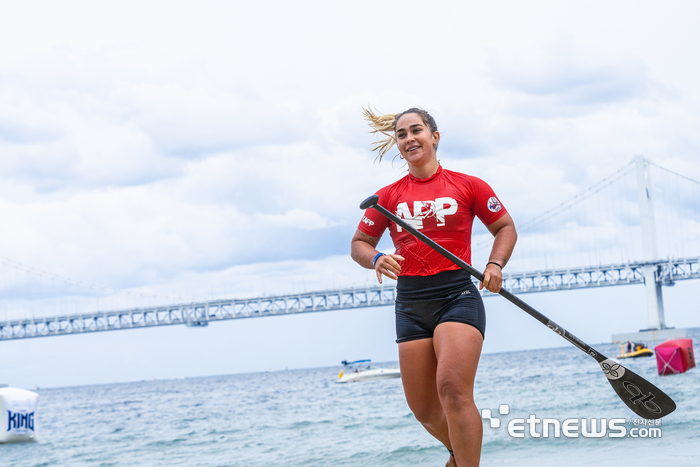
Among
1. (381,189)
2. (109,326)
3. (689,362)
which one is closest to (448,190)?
Answer: (381,189)

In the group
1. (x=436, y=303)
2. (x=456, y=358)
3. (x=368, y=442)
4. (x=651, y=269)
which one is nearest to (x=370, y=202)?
(x=436, y=303)

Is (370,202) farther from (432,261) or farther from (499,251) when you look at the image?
(499,251)

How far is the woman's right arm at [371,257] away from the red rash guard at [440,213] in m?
0.14

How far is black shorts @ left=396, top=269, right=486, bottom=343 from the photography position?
11.6ft

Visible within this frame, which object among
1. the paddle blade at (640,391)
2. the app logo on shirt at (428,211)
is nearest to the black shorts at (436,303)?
the app logo on shirt at (428,211)

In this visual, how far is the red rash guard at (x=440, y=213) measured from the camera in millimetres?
3590

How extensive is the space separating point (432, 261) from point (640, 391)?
1.53m

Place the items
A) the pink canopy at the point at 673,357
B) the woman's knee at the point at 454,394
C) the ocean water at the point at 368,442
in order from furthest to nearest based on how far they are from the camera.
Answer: the pink canopy at the point at 673,357 → the ocean water at the point at 368,442 → the woman's knee at the point at 454,394

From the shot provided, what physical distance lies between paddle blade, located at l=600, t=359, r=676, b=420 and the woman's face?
1.58 metres

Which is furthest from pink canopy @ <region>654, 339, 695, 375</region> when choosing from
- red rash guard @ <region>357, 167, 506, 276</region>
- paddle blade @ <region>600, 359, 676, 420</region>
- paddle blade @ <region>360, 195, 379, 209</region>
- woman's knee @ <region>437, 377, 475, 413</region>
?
paddle blade @ <region>360, 195, 379, 209</region>

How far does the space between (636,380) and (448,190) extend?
1609 mm

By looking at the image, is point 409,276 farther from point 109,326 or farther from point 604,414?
point 109,326

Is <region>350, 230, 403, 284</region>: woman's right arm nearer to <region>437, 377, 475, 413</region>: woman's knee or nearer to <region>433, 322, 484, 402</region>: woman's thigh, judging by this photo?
<region>433, 322, 484, 402</region>: woman's thigh

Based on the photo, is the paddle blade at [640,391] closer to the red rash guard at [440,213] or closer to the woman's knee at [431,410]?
the woman's knee at [431,410]
